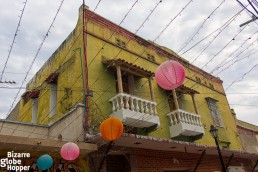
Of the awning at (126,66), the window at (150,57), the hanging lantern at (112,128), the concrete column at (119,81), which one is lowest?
the hanging lantern at (112,128)

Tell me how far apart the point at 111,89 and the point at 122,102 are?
4.34ft

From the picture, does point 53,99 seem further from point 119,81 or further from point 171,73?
point 171,73

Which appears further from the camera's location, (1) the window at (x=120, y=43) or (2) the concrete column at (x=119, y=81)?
(1) the window at (x=120, y=43)

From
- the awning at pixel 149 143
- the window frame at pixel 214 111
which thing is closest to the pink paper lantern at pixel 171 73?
the awning at pixel 149 143

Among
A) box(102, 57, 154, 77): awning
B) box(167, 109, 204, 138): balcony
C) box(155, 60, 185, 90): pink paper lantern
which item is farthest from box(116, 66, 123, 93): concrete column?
box(155, 60, 185, 90): pink paper lantern

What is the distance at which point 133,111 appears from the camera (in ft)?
28.8

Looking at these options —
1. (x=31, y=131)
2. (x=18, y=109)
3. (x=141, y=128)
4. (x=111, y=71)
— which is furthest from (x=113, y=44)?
(x=18, y=109)

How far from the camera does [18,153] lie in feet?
20.0

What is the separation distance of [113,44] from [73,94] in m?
3.15

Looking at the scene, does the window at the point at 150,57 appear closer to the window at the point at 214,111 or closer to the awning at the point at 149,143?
the window at the point at 214,111

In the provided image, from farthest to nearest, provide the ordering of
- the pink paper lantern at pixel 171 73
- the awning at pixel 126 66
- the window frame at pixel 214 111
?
1. the window frame at pixel 214 111
2. the awning at pixel 126 66
3. the pink paper lantern at pixel 171 73

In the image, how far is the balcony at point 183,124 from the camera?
10469 mm

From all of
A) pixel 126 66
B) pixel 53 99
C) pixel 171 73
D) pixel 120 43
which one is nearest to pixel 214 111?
pixel 120 43

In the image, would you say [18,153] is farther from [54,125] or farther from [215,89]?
[215,89]
